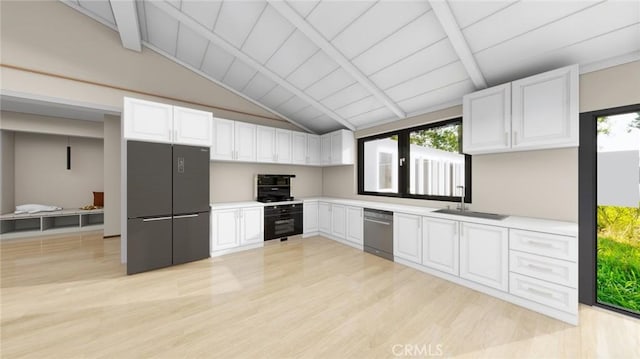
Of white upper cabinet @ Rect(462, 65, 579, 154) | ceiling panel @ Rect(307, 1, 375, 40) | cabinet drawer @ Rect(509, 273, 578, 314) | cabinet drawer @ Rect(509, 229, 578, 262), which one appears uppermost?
ceiling panel @ Rect(307, 1, 375, 40)

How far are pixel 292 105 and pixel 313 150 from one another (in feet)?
3.75

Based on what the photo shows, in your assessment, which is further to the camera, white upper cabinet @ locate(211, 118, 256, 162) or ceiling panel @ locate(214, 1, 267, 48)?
white upper cabinet @ locate(211, 118, 256, 162)

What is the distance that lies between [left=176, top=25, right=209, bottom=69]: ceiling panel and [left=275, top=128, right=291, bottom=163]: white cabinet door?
186cm

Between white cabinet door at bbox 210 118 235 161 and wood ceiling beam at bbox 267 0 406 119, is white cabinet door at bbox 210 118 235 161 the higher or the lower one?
the lower one

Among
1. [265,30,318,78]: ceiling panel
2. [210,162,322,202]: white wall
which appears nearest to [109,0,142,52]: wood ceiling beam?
[265,30,318,78]: ceiling panel

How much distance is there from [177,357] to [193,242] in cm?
208

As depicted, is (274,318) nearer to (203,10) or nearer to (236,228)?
(236,228)

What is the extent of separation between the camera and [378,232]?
3.64 m

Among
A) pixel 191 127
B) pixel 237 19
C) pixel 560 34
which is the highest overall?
pixel 237 19

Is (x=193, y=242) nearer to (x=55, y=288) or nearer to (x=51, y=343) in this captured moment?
(x=55, y=288)

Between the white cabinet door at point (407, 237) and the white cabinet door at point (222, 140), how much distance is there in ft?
10.1

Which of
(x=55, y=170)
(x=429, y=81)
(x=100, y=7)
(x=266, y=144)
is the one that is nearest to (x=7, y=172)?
(x=55, y=170)

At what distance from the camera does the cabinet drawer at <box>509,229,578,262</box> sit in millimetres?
1934

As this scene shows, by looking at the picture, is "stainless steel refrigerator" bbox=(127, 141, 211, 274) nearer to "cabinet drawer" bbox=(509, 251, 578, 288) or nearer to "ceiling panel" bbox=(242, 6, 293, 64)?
"ceiling panel" bbox=(242, 6, 293, 64)
